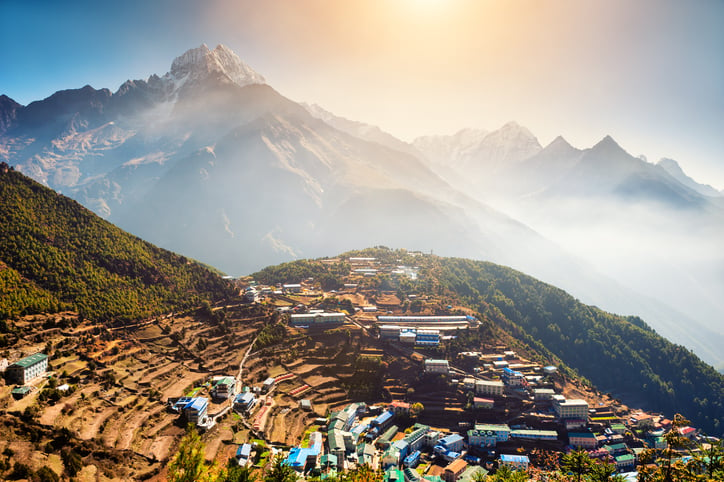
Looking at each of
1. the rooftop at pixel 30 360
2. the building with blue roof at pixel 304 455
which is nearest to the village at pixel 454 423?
the building with blue roof at pixel 304 455

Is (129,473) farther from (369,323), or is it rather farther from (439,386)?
(369,323)

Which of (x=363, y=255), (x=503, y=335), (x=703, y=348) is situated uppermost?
(x=363, y=255)

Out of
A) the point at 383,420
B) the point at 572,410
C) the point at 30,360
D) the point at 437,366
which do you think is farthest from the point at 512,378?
the point at 30,360

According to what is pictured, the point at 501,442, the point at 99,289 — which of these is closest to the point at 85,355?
the point at 99,289

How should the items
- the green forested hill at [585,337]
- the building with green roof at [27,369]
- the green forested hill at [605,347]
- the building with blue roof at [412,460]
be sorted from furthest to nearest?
the green forested hill at [585,337]
the green forested hill at [605,347]
the building with blue roof at [412,460]
the building with green roof at [27,369]

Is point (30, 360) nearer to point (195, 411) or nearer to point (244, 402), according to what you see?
point (195, 411)

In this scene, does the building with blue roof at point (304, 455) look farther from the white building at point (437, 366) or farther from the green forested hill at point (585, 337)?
the green forested hill at point (585, 337)
